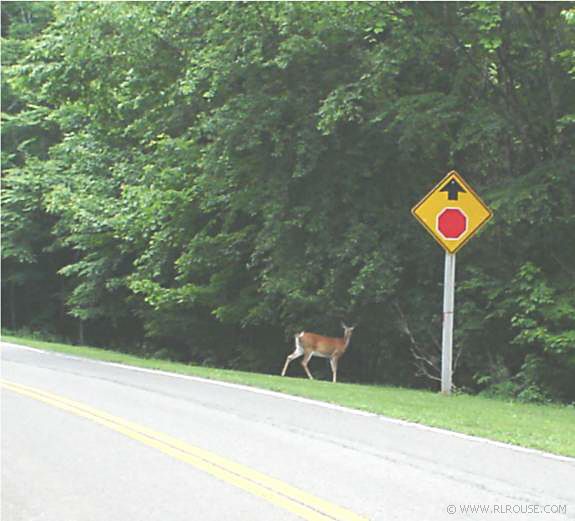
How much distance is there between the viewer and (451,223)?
46.3 feet

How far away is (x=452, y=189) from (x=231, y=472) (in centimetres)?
818

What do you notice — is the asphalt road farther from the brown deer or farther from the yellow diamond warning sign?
the brown deer

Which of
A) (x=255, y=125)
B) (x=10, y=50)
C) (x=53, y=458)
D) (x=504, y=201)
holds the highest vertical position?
(x=10, y=50)

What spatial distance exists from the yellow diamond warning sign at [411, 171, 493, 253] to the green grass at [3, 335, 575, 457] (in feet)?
8.70

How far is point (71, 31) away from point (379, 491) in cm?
1593

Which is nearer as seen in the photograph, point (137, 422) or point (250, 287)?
point (137, 422)

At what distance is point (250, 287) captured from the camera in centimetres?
2131

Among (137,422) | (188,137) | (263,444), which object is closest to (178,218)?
(188,137)

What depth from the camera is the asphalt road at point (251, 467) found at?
6.08 m

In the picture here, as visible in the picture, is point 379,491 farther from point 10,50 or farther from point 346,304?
point 10,50

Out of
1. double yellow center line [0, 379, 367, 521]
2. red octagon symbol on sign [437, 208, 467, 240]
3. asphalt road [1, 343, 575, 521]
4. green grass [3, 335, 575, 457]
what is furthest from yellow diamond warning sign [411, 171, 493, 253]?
double yellow center line [0, 379, 367, 521]

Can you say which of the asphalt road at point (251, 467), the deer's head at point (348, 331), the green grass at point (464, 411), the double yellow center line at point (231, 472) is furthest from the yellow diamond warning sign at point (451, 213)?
the double yellow center line at point (231, 472)

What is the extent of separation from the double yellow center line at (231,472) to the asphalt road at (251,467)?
0.02 metres

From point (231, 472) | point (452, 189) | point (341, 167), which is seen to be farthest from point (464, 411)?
point (341, 167)
